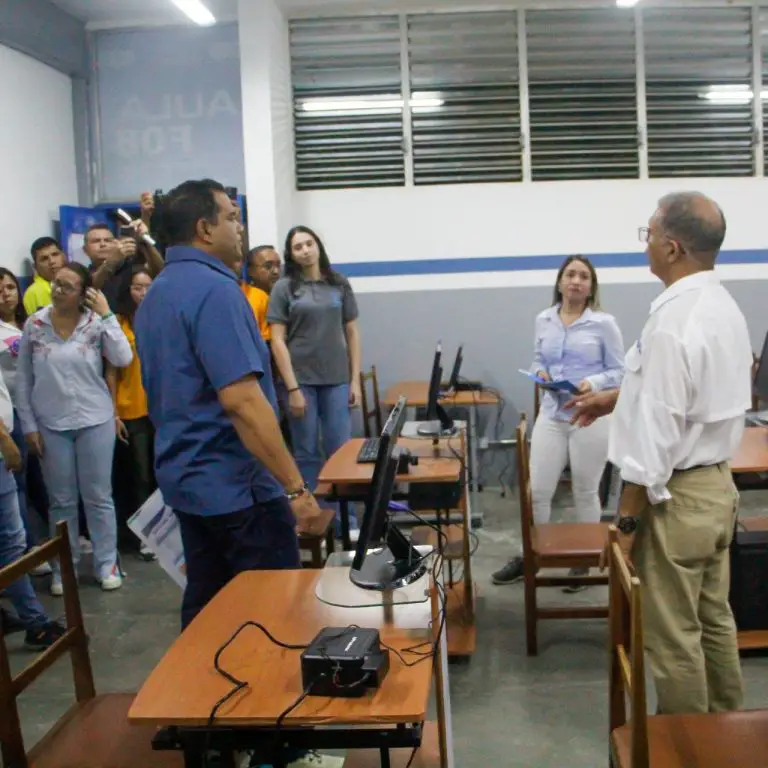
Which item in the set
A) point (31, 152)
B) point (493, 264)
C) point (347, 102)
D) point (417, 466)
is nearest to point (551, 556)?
point (417, 466)

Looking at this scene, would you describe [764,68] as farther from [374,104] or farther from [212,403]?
[212,403]

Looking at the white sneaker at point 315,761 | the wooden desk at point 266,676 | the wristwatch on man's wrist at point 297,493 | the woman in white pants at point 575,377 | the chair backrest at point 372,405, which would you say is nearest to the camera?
the wooden desk at point 266,676

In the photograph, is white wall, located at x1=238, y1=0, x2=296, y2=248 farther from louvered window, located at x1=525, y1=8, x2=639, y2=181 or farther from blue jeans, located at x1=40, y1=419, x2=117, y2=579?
blue jeans, located at x1=40, y1=419, x2=117, y2=579

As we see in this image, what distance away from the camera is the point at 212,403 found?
79.4 inches

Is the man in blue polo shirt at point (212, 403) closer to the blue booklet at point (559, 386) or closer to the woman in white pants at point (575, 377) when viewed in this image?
the blue booklet at point (559, 386)

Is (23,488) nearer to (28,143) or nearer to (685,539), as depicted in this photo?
(28,143)

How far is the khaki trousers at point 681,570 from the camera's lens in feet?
6.63

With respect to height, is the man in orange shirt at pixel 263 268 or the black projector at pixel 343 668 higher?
the man in orange shirt at pixel 263 268

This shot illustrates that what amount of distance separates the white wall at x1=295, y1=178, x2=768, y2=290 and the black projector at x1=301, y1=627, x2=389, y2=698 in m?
4.49

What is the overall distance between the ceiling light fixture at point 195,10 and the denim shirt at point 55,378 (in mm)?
2216

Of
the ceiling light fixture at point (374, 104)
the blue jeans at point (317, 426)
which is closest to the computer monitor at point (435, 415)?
the blue jeans at point (317, 426)

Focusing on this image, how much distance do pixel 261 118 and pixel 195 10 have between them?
726mm

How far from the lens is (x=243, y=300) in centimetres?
204

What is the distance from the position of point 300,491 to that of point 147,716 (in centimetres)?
76
